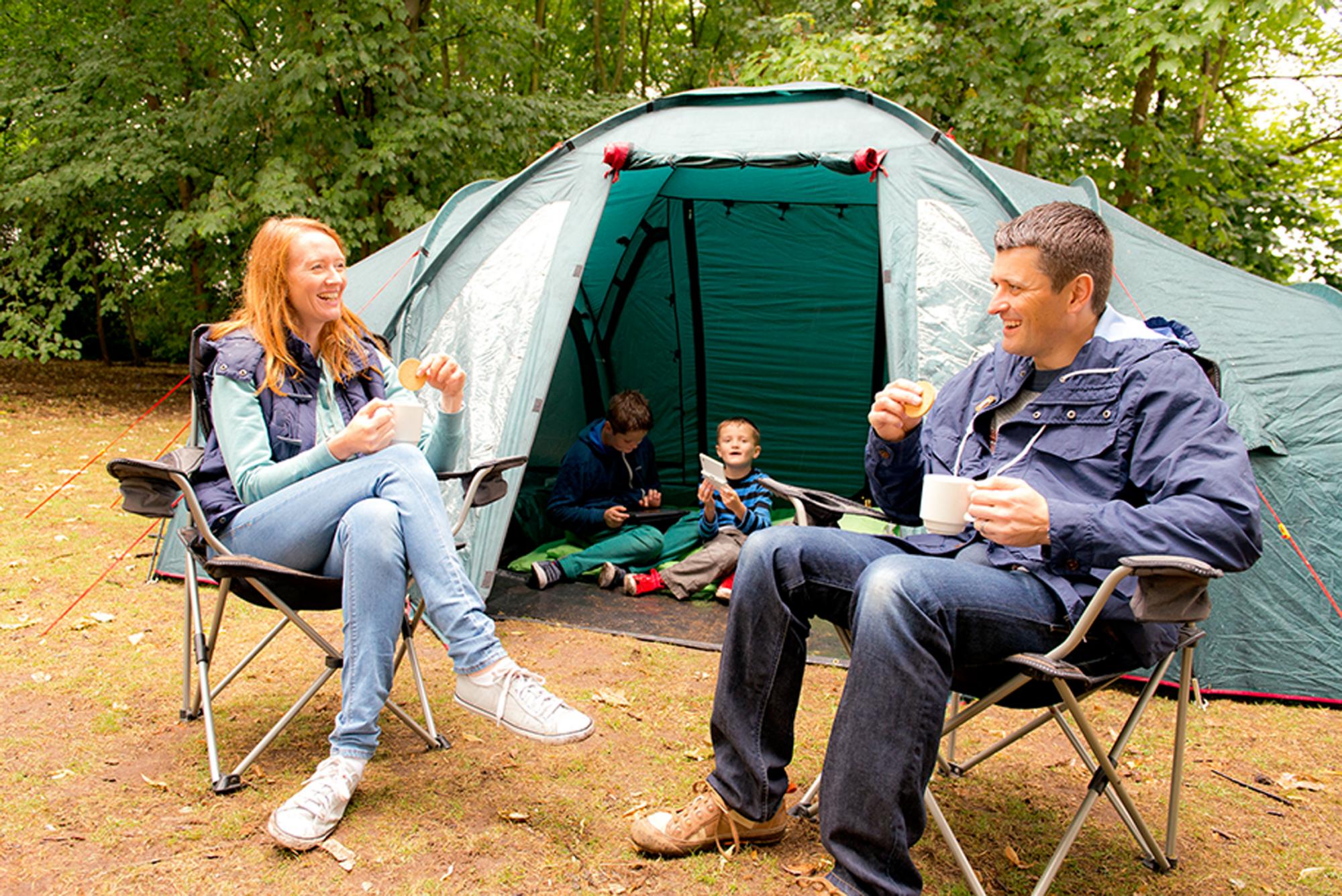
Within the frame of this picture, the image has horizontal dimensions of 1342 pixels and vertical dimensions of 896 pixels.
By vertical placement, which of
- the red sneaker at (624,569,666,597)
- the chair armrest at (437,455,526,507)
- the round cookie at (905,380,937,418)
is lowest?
the red sneaker at (624,569,666,597)

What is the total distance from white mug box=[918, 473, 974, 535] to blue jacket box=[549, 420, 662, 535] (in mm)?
2724

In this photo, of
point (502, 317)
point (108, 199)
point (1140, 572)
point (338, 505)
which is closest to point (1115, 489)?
point (1140, 572)

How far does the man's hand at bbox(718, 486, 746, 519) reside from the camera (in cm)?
389

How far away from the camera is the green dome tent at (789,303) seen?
3123mm

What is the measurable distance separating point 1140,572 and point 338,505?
5.11 feet

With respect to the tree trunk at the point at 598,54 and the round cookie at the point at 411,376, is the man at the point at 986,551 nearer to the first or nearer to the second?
the round cookie at the point at 411,376

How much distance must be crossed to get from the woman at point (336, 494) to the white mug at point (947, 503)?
2.76 feet

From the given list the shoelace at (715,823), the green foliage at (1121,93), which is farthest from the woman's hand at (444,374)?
the green foliage at (1121,93)

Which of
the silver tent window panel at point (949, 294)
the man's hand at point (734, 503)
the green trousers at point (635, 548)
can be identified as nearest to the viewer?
the silver tent window panel at point (949, 294)

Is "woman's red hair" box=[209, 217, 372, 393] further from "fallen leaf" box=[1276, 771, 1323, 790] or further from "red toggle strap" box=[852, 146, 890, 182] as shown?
"fallen leaf" box=[1276, 771, 1323, 790]

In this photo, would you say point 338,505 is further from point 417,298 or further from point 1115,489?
point 417,298

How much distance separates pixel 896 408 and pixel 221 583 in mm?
1535

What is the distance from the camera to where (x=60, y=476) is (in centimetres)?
589

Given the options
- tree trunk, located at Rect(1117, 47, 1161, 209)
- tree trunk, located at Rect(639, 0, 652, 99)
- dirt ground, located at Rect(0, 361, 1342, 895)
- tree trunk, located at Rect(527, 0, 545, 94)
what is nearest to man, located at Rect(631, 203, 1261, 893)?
dirt ground, located at Rect(0, 361, 1342, 895)
